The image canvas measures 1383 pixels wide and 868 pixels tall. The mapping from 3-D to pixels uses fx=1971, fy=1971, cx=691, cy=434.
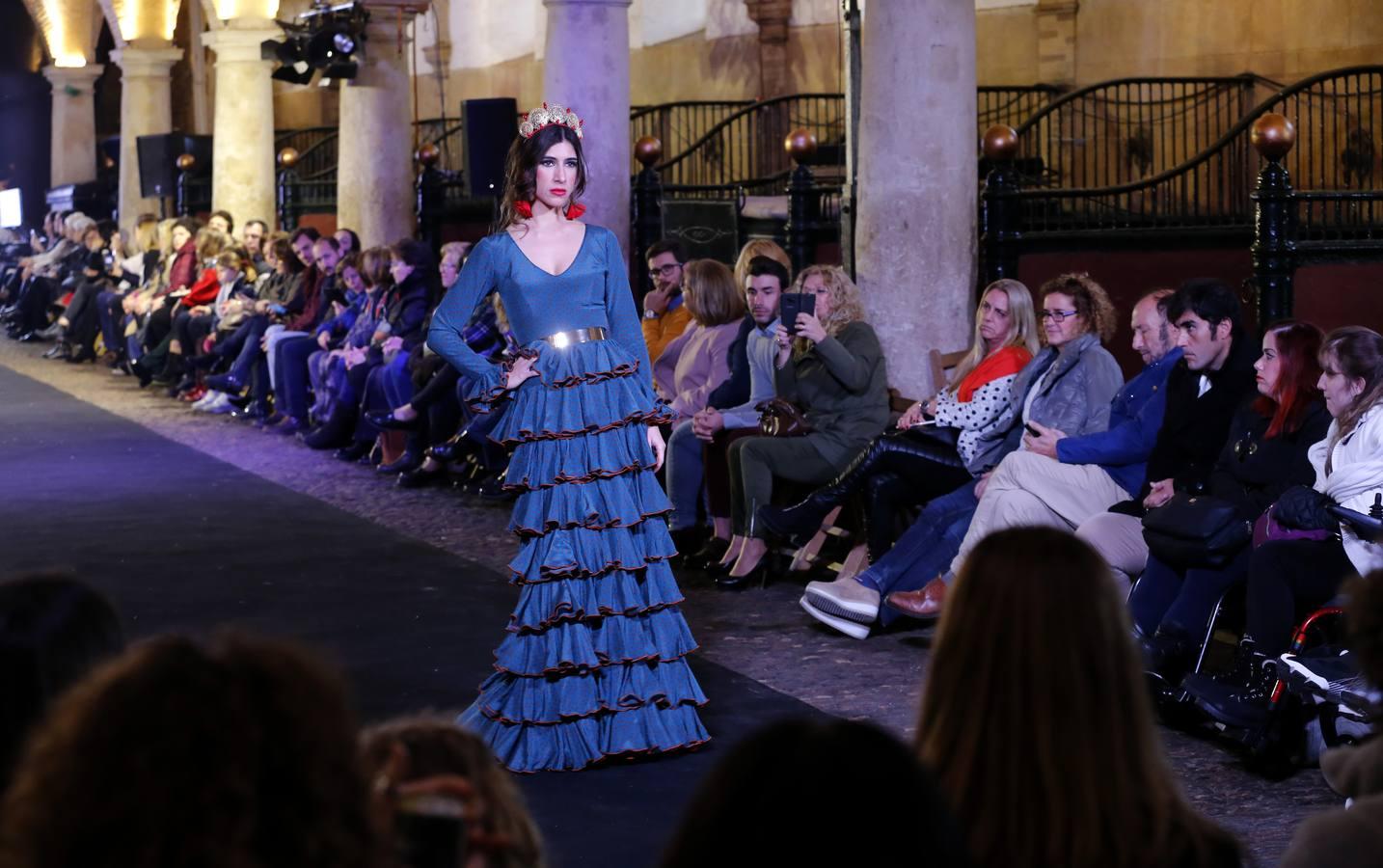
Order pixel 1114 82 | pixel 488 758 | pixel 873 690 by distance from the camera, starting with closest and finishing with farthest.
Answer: pixel 488 758, pixel 873 690, pixel 1114 82

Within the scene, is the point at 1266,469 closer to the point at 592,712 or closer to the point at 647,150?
the point at 592,712

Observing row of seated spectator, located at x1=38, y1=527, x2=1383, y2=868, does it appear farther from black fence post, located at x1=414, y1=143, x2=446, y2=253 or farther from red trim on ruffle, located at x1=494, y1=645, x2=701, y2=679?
black fence post, located at x1=414, y1=143, x2=446, y2=253

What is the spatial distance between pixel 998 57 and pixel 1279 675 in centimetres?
1424

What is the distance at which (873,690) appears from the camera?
19.8ft

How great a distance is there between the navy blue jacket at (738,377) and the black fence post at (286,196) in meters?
12.5

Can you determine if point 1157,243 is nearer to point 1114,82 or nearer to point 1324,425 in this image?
point 1114,82

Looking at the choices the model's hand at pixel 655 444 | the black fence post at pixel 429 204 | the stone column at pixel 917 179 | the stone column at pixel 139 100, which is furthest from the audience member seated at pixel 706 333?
the stone column at pixel 139 100

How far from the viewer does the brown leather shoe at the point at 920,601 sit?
6707 mm

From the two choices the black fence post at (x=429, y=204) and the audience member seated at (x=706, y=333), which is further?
the black fence post at (x=429, y=204)

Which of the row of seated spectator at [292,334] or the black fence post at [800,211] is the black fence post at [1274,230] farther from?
the row of seated spectator at [292,334]

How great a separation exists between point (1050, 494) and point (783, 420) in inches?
60.3

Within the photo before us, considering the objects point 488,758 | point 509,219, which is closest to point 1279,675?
point 509,219

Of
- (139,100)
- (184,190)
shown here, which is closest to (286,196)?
(184,190)

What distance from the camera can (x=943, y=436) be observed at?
23.4 feet
